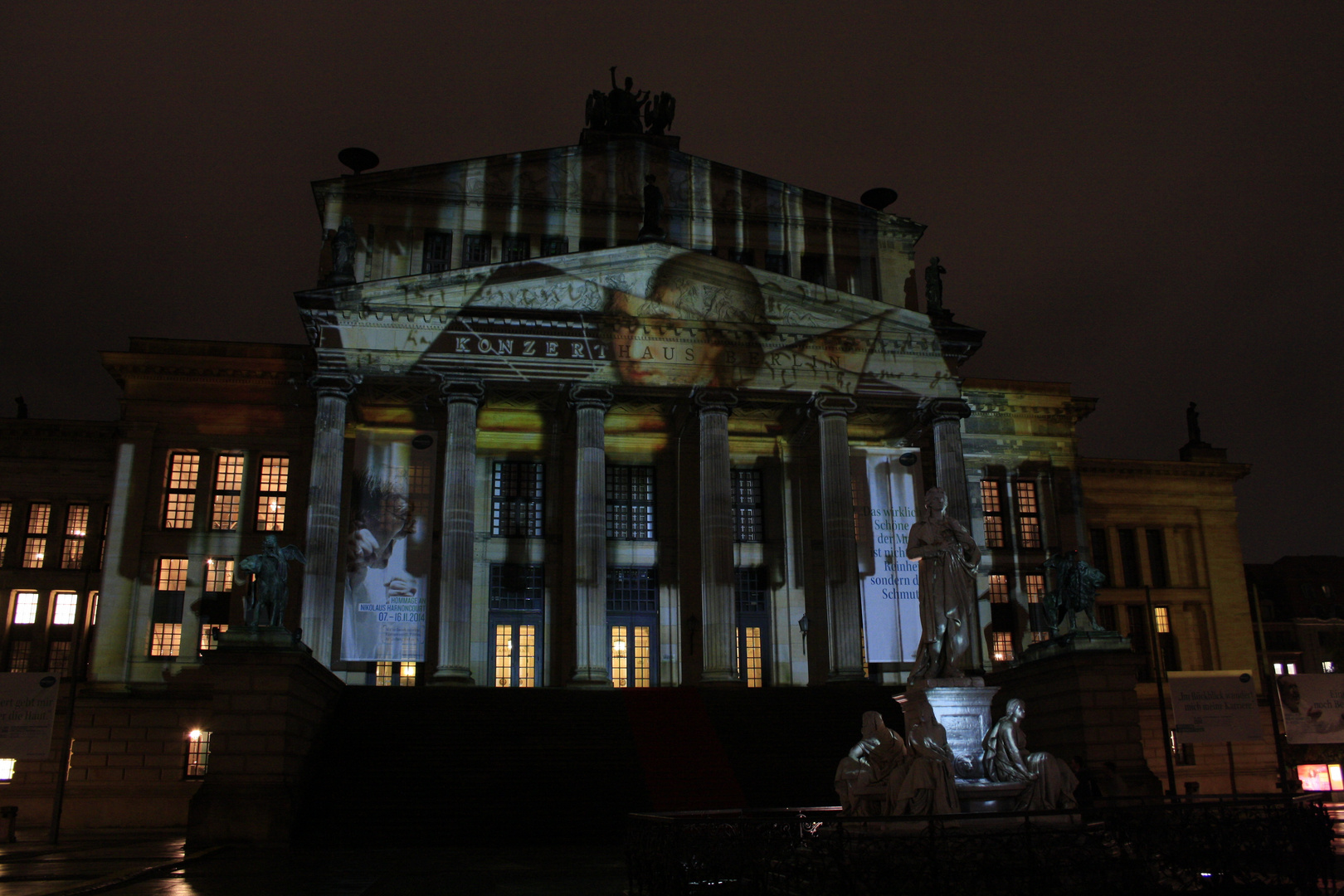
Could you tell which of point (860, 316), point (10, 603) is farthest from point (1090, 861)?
point (10, 603)

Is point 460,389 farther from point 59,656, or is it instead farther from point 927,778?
point 927,778

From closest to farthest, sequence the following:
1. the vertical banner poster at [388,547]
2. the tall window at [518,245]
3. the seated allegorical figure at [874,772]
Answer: the seated allegorical figure at [874,772] < the vertical banner poster at [388,547] < the tall window at [518,245]

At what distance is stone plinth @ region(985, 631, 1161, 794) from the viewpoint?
26.2m

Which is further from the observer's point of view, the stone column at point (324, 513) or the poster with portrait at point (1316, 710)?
the stone column at point (324, 513)

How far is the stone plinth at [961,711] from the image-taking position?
15.1 metres

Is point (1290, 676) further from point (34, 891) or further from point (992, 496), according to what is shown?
point (34, 891)

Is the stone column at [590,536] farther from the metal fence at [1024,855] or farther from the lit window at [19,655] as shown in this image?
the metal fence at [1024,855]

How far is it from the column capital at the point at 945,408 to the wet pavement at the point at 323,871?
69.9ft

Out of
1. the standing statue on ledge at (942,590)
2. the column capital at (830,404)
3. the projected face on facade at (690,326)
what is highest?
the projected face on facade at (690,326)

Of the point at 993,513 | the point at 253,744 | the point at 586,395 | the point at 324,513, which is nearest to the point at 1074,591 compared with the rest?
→ the point at 586,395

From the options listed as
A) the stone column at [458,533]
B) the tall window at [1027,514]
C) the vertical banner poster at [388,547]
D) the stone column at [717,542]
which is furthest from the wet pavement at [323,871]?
the tall window at [1027,514]

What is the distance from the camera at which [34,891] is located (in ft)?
50.5

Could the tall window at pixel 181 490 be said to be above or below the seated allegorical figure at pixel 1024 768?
above

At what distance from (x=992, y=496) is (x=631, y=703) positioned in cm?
1951
